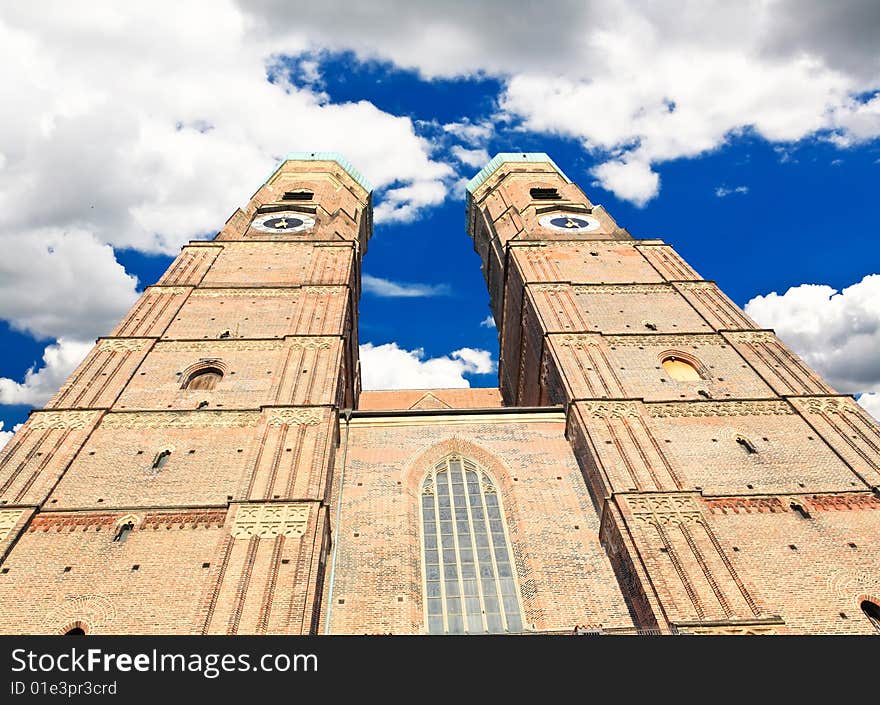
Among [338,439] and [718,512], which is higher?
[338,439]

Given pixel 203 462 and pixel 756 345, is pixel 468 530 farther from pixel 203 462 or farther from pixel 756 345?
pixel 756 345

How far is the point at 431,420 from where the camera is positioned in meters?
15.3

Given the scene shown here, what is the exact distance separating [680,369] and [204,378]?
13.3 m

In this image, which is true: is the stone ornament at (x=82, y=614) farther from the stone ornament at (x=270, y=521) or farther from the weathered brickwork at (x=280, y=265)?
the weathered brickwork at (x=280, y=265)

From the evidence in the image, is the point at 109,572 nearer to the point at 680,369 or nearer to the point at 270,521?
the point at 270,521

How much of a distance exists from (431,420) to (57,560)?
27.8ft

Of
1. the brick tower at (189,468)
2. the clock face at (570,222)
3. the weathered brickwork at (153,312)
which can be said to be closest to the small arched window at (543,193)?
the clock face at (570,222)

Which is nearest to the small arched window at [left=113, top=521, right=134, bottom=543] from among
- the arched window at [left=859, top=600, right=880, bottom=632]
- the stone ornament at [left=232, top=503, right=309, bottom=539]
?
the stone ornament at [left=232, top=503, right=309, bottom=539]

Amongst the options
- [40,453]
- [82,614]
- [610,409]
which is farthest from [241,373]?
[610,409]

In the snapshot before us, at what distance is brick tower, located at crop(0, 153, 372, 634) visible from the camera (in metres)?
9.61

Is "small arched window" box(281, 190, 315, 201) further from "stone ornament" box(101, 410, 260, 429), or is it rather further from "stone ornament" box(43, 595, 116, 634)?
"stone ornament" box(43, 595, 116, 634)

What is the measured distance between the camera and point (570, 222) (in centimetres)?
2564

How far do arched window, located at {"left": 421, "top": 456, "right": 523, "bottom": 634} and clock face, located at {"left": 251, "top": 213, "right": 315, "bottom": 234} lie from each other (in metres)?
14.5

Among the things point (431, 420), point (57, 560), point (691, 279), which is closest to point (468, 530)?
point (431, 420)
